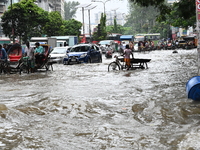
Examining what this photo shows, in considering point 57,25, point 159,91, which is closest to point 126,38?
point 57,25

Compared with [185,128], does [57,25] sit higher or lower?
higher

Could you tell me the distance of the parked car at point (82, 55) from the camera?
27.3 metres

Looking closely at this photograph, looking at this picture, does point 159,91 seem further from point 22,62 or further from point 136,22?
point 136,22

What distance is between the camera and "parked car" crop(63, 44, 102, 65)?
89.5ft

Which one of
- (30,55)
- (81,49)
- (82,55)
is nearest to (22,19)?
(81,49)

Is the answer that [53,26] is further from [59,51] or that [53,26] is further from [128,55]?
[128,55]

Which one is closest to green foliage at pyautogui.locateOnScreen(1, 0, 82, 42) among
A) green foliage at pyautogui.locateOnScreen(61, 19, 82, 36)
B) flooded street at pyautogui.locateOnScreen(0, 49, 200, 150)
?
green foliage at pyautogui.locateOnScreen(61, 19, 82, 36)

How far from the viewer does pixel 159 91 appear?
1175cm

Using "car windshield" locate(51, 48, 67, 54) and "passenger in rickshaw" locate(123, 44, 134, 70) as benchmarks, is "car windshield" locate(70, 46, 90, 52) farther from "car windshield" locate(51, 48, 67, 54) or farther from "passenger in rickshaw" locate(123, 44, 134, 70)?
"passenger in rickshaw" locate(123, 44, 134, 70)

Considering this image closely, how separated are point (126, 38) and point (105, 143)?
67969 millimetres

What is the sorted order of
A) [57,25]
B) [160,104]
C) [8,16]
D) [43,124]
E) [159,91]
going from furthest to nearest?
[57,25], [8,16], [159,91], [160,104], [43,124]

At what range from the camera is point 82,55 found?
27422mm

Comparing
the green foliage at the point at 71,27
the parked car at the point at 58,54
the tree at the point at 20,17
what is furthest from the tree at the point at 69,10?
the parked car at the point at 58,54

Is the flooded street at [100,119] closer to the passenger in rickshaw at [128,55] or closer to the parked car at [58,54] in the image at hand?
the passenger in rickshaw at [128,55]
